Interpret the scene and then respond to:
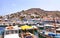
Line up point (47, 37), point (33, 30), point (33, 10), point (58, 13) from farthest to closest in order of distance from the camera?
1. point (33, 10)
2. point (58, 13)
3. point (33, 30)
4. point (47, 37)

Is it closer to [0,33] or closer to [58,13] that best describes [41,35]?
[0,33]

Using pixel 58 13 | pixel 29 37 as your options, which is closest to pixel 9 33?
pixel 29 37

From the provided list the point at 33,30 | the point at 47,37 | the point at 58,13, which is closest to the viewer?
the point at 47,37

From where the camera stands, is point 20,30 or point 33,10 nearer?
point 20,30

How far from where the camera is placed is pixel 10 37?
316 inches

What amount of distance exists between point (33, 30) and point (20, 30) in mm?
922

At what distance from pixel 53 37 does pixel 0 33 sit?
309 centimetres

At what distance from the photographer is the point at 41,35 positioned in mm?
9898

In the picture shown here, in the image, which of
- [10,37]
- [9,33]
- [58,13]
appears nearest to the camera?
[10,37]

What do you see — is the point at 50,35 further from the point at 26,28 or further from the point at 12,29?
the point at 12,29

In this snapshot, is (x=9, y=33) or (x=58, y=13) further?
(x=58, y=13)

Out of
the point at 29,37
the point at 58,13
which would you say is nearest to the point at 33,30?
the point at 29,37

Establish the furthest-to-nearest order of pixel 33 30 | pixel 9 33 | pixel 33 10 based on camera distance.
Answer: pixel 33 10 < pixel 33 30 < pixel 9 33

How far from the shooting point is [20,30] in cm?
978
